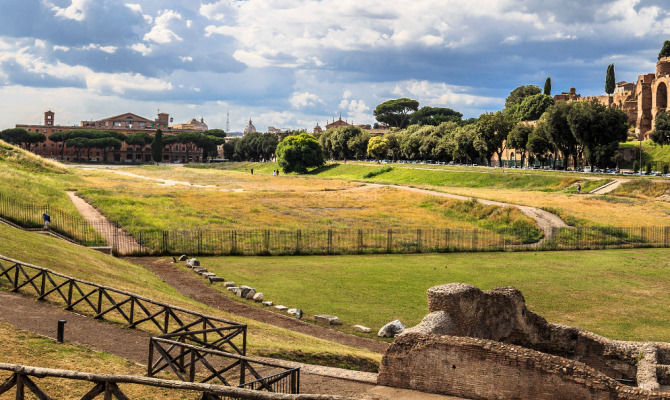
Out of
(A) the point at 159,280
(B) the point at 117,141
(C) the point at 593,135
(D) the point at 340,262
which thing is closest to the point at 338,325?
(A) the point at 159,280

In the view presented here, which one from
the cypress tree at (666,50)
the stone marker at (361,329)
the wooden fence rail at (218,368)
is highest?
the cypress tree at (666,50)

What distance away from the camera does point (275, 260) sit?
40031mm

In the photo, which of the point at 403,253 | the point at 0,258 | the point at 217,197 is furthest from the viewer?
the point at 217,197

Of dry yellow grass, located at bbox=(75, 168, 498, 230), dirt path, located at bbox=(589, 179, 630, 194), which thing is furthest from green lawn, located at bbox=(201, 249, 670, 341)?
dirt path, located at bbox=(589, 179, 630, 194)

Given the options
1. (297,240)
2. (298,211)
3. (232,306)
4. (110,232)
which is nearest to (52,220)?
(110,232)

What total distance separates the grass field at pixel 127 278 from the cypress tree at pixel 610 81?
15375 cm

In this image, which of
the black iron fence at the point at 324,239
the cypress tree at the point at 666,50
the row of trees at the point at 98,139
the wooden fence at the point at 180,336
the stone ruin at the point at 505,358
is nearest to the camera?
the wooden fence at the point at 180,336

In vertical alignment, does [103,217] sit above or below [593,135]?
below

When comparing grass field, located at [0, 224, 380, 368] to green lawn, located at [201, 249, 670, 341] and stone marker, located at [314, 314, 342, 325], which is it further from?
green lawn, located at [201, 249, 670, 341]

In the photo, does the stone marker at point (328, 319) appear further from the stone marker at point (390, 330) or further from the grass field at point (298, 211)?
the grass field at point (298, 211)

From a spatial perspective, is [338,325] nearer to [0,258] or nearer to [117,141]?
[0,258]

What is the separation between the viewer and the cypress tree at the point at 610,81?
6250 inches

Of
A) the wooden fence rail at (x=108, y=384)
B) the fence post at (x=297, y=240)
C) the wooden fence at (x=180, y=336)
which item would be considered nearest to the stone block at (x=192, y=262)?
the fence post at (x=297, y=240)

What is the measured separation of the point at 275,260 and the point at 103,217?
19605 millimetres
